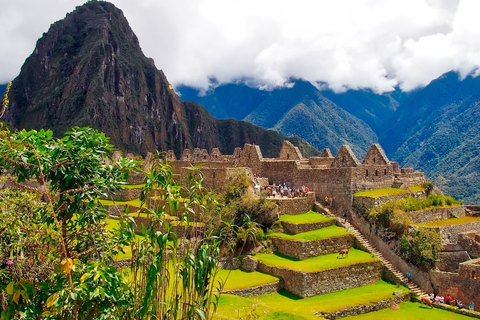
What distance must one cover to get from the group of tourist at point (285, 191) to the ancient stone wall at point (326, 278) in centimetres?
546

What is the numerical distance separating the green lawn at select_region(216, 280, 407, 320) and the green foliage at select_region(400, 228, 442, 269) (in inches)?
68.7

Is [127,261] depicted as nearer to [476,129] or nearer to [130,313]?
[130,313]

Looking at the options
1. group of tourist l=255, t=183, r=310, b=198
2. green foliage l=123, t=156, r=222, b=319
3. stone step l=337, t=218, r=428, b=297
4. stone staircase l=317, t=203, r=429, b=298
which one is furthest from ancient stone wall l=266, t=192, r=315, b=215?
green foliage l=123, t=156, r=222, b=319

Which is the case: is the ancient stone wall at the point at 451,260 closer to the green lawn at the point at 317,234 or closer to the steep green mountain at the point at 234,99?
the green lawn at the point at 317,234

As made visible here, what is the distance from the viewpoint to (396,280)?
19.7 meters

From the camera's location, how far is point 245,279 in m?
18.4

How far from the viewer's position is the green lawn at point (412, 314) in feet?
54.0

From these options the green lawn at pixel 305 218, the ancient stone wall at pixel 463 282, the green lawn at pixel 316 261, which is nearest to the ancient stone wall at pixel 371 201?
the green lawn at pixel 305 218

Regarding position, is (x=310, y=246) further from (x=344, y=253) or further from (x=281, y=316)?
(x=281, y=316)

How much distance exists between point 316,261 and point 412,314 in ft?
14.2

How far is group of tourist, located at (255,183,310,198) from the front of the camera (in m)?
24.4

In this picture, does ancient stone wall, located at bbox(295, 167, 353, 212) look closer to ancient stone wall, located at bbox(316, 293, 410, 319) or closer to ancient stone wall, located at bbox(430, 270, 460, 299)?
ancient stone wall, located at bbox(430, 270, 460, 299)

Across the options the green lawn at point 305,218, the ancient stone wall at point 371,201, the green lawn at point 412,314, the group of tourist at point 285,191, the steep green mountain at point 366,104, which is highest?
the steep green mountain at point 366,104

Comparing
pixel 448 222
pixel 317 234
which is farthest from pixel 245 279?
pixel 448 222
